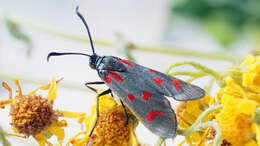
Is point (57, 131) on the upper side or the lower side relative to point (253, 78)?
lower

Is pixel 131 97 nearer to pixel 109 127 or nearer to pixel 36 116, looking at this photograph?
pixel 109 127

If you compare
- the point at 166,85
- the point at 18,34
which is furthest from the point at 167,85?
the point at 18,34

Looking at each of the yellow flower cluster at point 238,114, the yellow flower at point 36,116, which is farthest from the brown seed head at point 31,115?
the yellow flower cluster at point 238,114

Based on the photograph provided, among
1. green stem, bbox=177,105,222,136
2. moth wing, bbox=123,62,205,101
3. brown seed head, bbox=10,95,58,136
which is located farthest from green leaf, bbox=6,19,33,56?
green stem, bbox=177,105,222,136

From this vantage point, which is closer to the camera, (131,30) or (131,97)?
(131,97)

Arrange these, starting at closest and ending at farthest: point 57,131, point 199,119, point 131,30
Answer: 1. point 199,119
2. point 57,131
3. point 131,30

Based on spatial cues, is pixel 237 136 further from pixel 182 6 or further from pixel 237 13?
pixel 182 6

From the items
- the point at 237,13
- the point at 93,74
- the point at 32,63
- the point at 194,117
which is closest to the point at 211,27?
the point at 237,13
